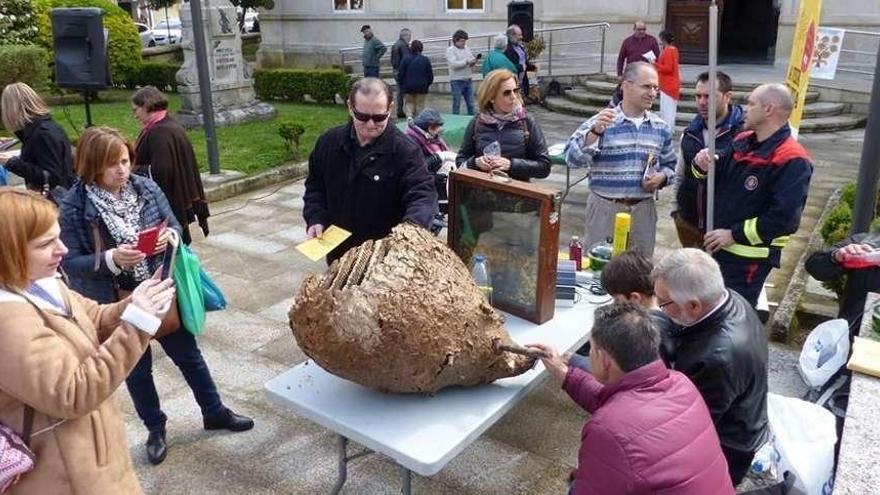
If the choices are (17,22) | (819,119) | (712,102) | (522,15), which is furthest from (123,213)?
(17,22)

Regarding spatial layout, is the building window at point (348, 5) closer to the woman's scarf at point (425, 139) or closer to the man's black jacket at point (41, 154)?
the woman's scarf at point (425, 139)

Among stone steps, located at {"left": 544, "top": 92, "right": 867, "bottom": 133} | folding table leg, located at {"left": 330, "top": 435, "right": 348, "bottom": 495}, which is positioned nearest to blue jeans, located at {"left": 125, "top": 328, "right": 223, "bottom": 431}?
folding table leg, located at {"left": 330, "top": 435, "right": 348, "bottom": 495}

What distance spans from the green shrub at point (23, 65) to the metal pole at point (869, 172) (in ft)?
42.9

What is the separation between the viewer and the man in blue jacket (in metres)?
4.47

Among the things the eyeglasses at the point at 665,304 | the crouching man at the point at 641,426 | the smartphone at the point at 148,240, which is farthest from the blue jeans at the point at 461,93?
the crouching man at the point at 641,426

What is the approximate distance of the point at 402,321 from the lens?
2451mm

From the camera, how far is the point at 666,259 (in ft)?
8.59

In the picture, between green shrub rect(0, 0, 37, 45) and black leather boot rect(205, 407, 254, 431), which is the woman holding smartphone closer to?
black leather boot rect(205, 407, 254, 431)

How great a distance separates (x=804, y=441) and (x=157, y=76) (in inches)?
708

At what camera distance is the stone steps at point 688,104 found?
511 inches

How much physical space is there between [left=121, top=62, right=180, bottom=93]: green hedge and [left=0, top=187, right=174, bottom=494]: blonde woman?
55.2ft

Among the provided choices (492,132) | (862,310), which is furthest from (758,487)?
(492,132)

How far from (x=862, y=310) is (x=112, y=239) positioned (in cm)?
382

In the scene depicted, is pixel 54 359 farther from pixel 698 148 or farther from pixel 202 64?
pixel 202 64
